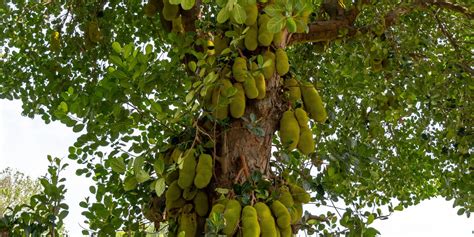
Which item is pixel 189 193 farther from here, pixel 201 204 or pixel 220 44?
pixel 220 44

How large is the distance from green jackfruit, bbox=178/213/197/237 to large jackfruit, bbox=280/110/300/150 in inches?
14.2

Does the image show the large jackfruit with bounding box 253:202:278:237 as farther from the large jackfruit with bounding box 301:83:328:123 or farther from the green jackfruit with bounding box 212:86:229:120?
the large jackfruit with bounding box 301:83:328:123

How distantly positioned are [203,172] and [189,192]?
9 cm

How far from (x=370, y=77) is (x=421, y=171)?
4.23ft

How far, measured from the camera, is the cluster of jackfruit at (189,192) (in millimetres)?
1588

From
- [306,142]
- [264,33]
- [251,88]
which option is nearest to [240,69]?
[251,88]

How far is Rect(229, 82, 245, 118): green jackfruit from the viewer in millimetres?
A: 1657

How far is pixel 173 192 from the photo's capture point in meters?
1.62

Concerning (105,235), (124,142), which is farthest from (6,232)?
(124,142)

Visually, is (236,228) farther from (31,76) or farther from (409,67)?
(31,76)

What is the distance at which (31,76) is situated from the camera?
11.6 feet

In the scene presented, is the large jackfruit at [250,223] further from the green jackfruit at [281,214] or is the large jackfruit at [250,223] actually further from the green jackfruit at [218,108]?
the green jackfruit at [218,108]

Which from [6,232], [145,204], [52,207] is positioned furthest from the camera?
[145,204]

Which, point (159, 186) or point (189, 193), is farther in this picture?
point (189, 193)
